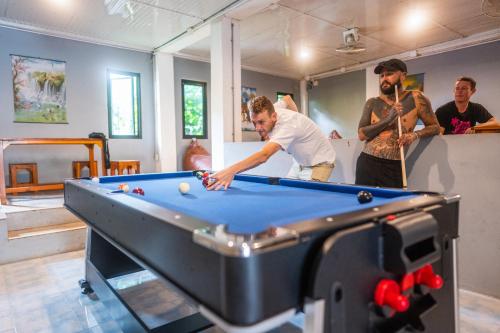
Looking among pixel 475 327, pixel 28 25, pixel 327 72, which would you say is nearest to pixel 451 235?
pixel 475 327

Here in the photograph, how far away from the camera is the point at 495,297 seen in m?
2.08

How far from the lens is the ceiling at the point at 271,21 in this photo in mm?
4098

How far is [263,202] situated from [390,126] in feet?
4.77

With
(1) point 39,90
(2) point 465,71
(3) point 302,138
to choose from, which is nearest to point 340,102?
(2) point 465,71

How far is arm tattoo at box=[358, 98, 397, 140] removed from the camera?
2.32m

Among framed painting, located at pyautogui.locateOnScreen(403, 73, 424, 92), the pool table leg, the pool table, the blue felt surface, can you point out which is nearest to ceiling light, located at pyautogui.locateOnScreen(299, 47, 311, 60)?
framed painting, located at pyautogui.locateOnScreen(403, 73, 424, 92)

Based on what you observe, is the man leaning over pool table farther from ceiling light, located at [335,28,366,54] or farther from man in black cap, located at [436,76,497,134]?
ceiling light, located at [335,28,366,54]

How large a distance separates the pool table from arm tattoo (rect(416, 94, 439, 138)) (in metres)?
1.12

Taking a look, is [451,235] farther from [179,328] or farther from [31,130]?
[31,130]

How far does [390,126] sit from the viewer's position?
93.4 inches

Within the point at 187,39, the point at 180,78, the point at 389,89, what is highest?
the point at 187,39

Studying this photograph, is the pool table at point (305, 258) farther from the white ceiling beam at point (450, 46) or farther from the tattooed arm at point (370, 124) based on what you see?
the white ceiling beam at point (450, 46)

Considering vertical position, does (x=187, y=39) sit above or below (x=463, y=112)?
above

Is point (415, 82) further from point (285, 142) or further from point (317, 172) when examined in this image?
point (285, 142)
